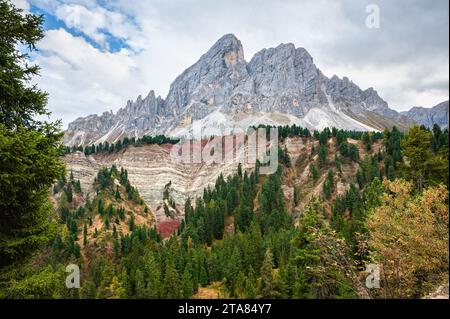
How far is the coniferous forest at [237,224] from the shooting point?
11609 millimetres

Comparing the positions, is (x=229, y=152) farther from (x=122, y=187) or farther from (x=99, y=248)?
(x=99, y=248)

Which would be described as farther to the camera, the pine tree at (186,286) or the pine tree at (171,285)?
the pine tree at (186,286)

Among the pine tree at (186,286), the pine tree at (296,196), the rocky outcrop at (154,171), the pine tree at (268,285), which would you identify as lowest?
the pine tree at (186,286)

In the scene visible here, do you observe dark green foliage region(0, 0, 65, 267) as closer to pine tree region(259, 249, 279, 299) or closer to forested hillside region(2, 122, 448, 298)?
forested hillside region(2, 122, 448, 298)

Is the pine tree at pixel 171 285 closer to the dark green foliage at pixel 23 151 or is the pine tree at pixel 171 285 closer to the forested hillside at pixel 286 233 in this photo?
the forested hillside at pixel 286 233

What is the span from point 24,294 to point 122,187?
144 meters

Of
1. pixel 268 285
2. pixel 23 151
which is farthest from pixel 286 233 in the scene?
pixel 23 151

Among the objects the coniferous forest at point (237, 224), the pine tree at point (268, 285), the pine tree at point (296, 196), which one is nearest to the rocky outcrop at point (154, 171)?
the coniferous forest at point (237, 224)

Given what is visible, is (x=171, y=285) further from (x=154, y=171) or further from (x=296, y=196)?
(x=154, y=171)

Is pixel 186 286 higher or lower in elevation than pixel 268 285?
lower

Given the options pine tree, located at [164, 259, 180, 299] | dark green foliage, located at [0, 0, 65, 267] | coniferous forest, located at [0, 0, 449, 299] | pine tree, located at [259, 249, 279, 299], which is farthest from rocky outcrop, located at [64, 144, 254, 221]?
dark green foliage, located at [0, 0, 65, 267]

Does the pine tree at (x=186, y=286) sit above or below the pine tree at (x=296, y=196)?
below

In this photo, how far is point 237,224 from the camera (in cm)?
10369

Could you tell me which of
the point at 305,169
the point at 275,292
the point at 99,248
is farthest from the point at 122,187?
the point at 275,292
